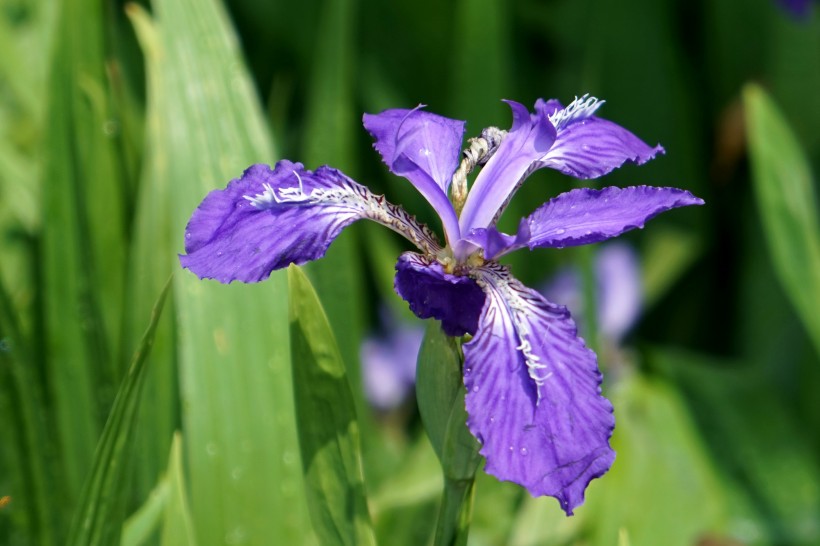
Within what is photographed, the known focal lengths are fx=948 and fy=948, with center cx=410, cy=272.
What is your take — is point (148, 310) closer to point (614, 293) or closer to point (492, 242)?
point (492, 242)

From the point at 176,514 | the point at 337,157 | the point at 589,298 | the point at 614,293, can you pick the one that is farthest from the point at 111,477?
the point at 614,293

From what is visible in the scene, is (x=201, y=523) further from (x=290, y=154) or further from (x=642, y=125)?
(x=642, y=125)

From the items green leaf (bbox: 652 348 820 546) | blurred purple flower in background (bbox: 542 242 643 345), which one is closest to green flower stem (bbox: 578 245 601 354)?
green leaf (bbox: 652 348 820 546)

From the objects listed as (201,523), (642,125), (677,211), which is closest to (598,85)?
(642,125)

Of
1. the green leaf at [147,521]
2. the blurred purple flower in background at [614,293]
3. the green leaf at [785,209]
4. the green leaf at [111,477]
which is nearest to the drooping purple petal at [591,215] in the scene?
the green leaf at [111,477]

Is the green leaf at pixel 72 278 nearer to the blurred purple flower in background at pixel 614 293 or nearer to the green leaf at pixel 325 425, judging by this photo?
the green leaf at pixel 325 425

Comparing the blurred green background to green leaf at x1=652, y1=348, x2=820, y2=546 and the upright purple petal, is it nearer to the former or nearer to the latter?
green leaf at x1=652, y1=348, x2=820, y2=546
